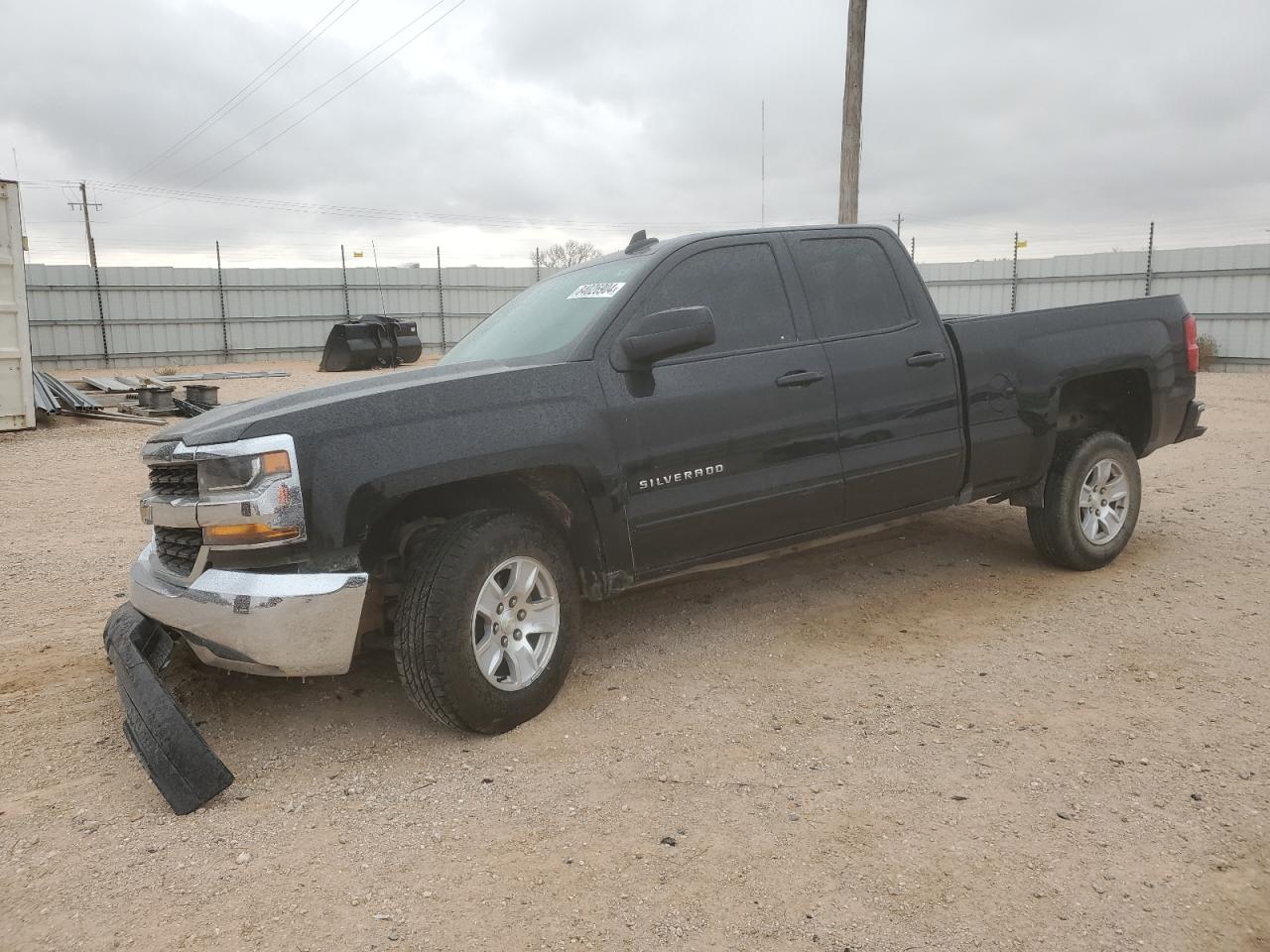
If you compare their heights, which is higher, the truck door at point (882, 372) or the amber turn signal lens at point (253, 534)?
the truck door at point (882, 372)

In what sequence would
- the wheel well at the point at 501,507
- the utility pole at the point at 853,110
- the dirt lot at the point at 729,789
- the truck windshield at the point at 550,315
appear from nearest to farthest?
the dirt lot at the point at 729,789 → the wheel well at the point at 501,507 → the truck windshield at the point at 550,315 → the utility pole at the point at 853,110

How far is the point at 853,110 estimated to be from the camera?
1341cm

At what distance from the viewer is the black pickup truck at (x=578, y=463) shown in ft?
10.3

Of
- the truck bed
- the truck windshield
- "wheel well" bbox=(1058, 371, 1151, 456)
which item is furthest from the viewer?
"wheel well" bbox=(1058, 371, 1151, 456)

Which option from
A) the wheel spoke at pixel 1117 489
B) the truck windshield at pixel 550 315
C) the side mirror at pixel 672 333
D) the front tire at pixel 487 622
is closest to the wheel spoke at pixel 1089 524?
the wheel spoke at pixel 1117 489

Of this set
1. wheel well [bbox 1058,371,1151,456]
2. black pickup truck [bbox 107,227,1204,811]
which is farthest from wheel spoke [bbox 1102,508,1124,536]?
wheel well [bbox 1058,371,1151,456]

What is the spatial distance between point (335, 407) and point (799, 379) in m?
1.96

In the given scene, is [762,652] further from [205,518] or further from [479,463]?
[205,518]

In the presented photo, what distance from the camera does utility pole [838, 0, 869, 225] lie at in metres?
13.3

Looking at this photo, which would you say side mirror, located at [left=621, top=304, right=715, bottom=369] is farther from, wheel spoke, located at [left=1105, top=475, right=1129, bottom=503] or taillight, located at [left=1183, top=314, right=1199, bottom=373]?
taillight, located at [left=1183, top=314, right=1199, bottom=373]

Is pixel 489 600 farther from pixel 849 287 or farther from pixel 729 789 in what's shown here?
pixel 849 287

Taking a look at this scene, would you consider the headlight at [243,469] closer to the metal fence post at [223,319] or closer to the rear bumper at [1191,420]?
the rear bumper at [1191,420]

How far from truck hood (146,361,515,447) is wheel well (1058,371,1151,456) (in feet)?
10.5

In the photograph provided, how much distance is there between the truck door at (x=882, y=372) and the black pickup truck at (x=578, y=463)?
15 mm
